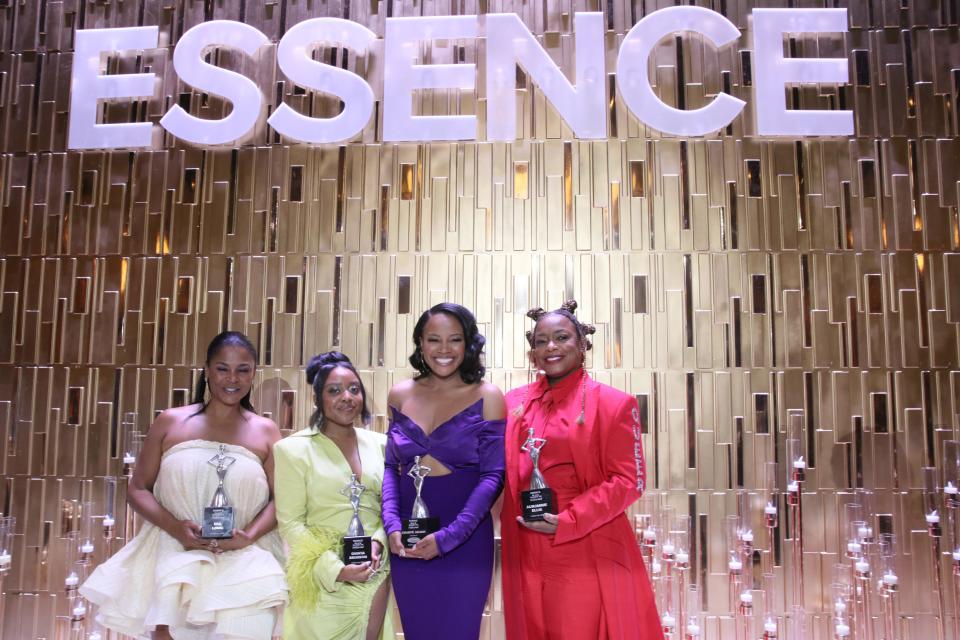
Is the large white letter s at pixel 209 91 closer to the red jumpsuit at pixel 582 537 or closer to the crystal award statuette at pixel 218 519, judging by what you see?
the crystal award statuette at pixel 218 519

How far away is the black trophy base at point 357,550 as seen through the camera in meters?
2.85

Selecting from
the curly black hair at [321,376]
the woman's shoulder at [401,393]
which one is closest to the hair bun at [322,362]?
the curly black hair at [321,376]

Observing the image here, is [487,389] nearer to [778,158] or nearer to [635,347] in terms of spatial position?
[635,347]

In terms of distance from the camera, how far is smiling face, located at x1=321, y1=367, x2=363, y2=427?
311 centimetres

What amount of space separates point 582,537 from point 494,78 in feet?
9.14

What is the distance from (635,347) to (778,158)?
4.51 ft

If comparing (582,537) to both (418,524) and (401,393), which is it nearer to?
(418,524)

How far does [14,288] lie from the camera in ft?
15.7

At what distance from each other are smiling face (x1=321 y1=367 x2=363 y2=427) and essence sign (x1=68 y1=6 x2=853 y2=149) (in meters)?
1.92

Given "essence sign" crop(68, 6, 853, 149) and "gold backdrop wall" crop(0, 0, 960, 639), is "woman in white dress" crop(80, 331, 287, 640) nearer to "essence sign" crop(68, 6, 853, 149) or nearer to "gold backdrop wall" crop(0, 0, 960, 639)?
"gold backdrop wall" crop(0, 0, 960, 639)

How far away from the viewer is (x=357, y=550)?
2852mm

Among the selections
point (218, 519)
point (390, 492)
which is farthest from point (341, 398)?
point (218, 519)

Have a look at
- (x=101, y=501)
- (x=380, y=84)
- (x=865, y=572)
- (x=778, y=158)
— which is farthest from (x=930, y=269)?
(x=101, y=501)

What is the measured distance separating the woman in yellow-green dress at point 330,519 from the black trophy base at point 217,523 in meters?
0.19
